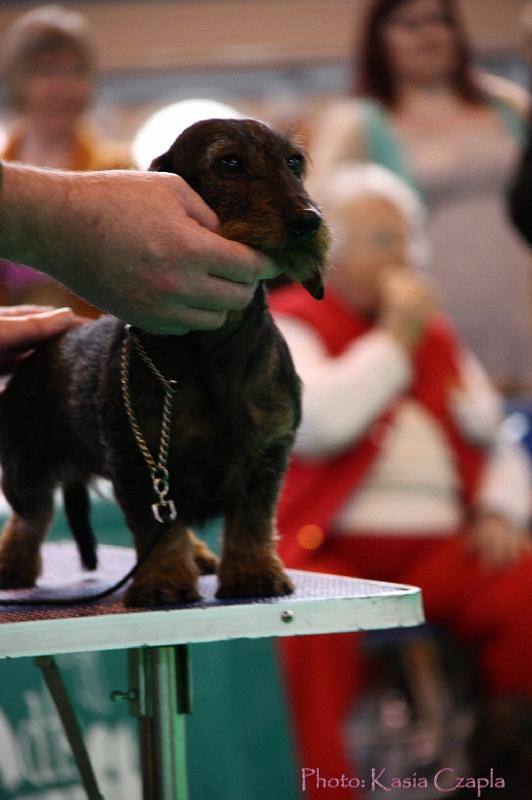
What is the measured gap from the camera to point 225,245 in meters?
1.20

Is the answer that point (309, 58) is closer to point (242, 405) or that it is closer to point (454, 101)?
point (454, 101)

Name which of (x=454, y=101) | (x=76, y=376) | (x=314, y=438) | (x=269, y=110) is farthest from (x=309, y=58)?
(x=76, y=376)

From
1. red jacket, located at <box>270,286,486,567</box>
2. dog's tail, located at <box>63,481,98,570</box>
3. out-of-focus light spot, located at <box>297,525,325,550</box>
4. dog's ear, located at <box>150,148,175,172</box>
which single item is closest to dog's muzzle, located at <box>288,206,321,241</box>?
dog's ear, located at <box>150,148,175,172</box>

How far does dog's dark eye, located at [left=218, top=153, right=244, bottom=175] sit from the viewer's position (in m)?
1.28

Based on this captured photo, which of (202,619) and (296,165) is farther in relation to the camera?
(296,165)

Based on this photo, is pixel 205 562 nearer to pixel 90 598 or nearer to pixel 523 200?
pixel 90 598

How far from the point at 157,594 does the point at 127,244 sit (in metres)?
0.37

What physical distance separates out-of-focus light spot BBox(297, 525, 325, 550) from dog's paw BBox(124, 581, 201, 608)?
140 cm

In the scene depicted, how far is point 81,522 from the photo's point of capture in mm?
1646

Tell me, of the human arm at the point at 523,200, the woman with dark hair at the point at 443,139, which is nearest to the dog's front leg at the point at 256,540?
the human arm at the point at 523,200

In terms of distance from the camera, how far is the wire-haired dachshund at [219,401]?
1265 mm

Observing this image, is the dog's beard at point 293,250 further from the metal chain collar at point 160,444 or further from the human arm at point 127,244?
the metal chain collar at point 160,444

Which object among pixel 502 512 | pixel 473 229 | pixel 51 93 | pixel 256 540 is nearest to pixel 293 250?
pixel 256 540

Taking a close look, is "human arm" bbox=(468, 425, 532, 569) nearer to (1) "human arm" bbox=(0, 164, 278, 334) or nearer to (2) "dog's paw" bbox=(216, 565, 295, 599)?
(2) "dog's paw" bbox=(216, 565, 295, 599)
